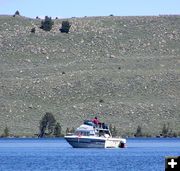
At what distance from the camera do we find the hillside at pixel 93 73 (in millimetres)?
125812

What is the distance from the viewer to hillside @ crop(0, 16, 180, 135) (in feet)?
413

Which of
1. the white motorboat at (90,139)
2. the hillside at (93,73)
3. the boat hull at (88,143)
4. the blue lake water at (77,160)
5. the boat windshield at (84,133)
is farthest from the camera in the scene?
the hillside at (93,73)

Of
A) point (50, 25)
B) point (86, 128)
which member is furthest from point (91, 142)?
point (50, 25)

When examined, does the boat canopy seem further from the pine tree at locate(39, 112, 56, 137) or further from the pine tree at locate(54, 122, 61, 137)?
the pine tree at locate(54, 122, 61, 137)

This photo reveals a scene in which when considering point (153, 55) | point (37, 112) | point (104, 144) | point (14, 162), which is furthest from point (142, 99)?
point (14, 162)

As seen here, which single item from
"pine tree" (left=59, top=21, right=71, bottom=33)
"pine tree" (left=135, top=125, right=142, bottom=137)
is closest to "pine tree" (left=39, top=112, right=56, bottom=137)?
"pine tree" (left=135, top=125, right=142, bottom=137)

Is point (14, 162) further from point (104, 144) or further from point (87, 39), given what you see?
point (87, 39)

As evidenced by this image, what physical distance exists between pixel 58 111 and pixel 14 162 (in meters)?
60.1

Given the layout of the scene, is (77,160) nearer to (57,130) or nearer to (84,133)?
(84,133)

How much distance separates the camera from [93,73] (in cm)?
13950

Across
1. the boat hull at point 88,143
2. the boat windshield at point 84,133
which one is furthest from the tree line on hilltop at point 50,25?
the boat hull at point 88,143

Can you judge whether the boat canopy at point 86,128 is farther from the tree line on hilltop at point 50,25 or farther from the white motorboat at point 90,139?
the tree line on hilltop at point 50,25

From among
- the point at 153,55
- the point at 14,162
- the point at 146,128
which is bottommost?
the point at 14,162

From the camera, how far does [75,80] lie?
13638 cm
